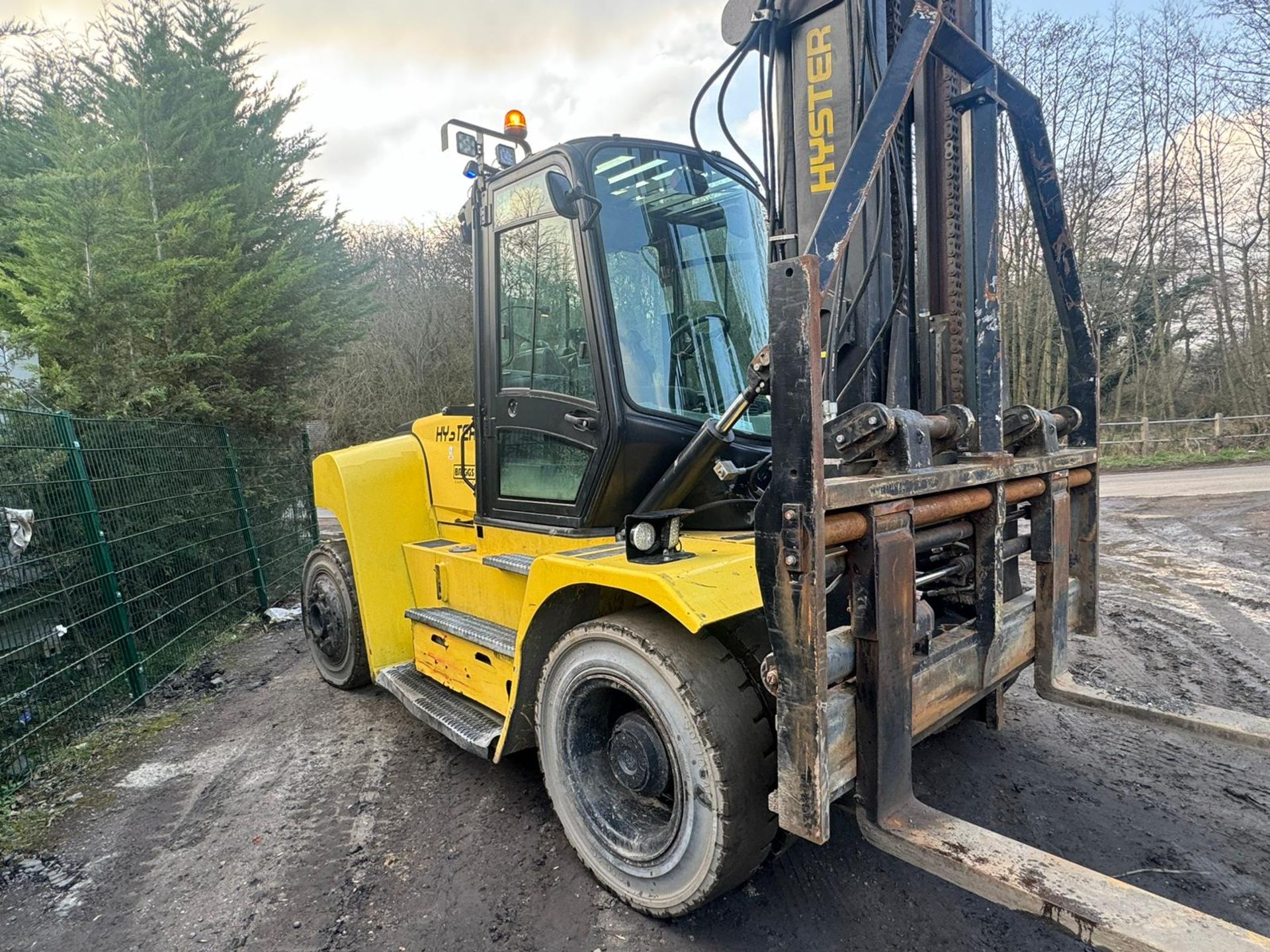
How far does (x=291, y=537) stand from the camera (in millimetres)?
8617

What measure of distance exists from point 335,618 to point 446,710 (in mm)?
1676

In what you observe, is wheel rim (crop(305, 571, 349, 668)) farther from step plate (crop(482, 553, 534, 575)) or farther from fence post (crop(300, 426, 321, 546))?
fence post (crop(300, 426, 321, 546))

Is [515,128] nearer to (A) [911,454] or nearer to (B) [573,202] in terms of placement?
(B) [573,202]

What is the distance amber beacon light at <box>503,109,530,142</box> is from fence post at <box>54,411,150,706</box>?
3.41 m

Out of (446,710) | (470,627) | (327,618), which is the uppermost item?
(470,627)

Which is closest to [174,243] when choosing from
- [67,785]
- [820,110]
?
[67,785]

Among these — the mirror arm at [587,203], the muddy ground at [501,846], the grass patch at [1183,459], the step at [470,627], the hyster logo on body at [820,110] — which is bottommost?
the grass patch at [1183,459]

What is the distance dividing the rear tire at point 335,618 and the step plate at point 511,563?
4.80ft

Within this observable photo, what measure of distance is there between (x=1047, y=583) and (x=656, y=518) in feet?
5.18

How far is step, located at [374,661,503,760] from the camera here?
320cm

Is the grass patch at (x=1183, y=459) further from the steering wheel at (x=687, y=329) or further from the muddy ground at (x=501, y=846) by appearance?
the steering wheel at (x=687, y=329)

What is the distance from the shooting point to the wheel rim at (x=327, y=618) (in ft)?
15.7

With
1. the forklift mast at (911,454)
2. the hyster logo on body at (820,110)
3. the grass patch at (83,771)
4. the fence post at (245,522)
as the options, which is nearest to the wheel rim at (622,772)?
the forklift mast at (911,454)

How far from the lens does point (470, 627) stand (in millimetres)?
3635
